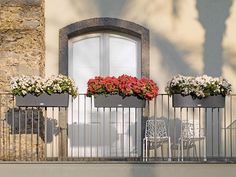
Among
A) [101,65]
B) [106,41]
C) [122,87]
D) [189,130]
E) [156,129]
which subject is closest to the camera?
[122,87]

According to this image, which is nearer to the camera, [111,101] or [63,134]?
[111,101]

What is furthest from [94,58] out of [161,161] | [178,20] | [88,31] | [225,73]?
[161,161]

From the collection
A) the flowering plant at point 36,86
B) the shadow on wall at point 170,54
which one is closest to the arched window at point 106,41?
the shadow on wall at point 170,54

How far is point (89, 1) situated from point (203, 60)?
245 centimetres

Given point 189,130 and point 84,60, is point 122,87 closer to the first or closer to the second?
point 189,130

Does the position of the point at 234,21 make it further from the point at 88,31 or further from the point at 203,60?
the point at 88,31

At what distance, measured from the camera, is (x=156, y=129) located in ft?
37.3

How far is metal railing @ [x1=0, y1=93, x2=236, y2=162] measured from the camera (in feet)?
35.5

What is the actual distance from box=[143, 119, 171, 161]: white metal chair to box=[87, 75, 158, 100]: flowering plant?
129 cm

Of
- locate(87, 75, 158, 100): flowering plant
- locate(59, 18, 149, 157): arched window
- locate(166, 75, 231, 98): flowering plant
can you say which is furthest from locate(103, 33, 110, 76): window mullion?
locate(166, 75, 231, 98): flowering plant

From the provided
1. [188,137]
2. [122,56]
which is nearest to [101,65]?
[122,56]

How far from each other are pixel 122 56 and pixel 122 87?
294 centimetres

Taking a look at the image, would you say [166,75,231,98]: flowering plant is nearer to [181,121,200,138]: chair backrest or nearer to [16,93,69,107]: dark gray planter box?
[181,121,200,138]: chair backrest

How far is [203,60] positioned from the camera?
40.1 feet
